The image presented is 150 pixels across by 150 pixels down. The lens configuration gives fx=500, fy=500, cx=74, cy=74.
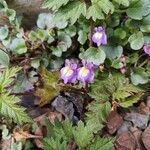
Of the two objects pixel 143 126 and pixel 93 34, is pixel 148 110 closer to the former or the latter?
pixel 143 126

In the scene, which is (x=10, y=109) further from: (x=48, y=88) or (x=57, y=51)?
(x=57, y=51)

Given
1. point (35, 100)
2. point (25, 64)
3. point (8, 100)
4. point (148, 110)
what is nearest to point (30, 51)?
point (25, 64)

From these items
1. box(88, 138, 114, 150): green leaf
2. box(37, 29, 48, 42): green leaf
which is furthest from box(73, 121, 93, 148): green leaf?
box(37, 29, 48, 42): green leaf

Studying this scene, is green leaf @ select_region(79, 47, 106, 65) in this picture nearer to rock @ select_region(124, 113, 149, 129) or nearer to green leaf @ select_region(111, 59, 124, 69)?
green leaf @ select_region(111, 59, 124, 69)

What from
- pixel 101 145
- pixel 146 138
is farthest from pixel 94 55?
pixel 101 145

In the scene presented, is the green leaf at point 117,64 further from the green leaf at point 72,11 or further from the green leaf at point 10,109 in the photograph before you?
the green leaf at point 10,109

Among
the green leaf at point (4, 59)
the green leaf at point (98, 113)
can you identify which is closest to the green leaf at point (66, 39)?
the green leaf at point (4, 59)
